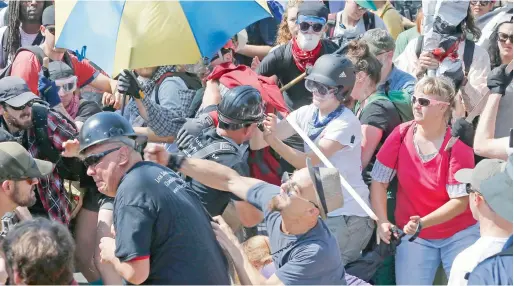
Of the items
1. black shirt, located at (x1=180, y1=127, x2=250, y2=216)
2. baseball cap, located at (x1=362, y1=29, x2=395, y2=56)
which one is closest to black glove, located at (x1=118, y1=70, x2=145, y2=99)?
black shirt, located at (x1=180, y1=127, x2=250, y2=216)

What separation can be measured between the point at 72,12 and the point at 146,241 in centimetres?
257

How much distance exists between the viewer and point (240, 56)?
30.4ft

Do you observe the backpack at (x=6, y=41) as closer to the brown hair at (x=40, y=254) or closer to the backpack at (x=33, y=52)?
the backpack at (x=33, y=52)

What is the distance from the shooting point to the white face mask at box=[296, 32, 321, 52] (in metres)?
7.58

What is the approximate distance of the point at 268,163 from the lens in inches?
277

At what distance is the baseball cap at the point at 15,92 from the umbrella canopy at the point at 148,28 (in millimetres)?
367

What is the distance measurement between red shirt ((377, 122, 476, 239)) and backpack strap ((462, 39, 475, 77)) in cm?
115

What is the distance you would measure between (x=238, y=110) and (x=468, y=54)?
2293 mm

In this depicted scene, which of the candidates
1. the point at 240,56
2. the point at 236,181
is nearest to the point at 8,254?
the point at 236,181

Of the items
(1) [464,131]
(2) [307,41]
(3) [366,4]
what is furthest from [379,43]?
(3) [366,4]

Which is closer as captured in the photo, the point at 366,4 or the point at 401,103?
the point at 401,103

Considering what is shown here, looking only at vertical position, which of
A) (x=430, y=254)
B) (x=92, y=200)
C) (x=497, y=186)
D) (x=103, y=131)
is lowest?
(x=430, y=254)

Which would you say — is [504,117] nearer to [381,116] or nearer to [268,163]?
[381,116]

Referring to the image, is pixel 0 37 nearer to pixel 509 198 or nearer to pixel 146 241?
pixel 146 241
